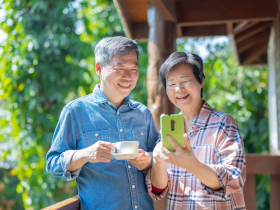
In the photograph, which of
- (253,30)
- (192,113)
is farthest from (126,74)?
(253,30)

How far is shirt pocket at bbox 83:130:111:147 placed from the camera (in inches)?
64.3

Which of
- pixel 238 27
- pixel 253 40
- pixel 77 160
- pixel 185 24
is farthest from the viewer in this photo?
pixel 253 40

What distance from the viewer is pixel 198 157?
1.52 meters

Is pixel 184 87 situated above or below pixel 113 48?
below

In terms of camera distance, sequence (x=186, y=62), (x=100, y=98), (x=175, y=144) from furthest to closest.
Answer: (x=100, y=98), (x=186, y=62), (x=175, y=144)

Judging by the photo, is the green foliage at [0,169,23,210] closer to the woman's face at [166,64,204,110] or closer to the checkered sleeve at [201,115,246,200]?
the woman's face at [166,64,204,110]

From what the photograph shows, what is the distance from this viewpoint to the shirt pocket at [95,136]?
5.36 ft

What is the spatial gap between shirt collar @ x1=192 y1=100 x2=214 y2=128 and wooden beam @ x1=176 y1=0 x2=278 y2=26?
7.27ft

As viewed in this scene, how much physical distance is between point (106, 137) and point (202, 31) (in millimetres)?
3590

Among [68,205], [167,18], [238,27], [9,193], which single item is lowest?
[9,193]

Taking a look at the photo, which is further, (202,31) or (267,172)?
(202,31)

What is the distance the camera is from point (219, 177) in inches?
52.8

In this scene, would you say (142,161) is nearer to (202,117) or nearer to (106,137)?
(106,137)

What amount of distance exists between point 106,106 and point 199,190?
684 mm
